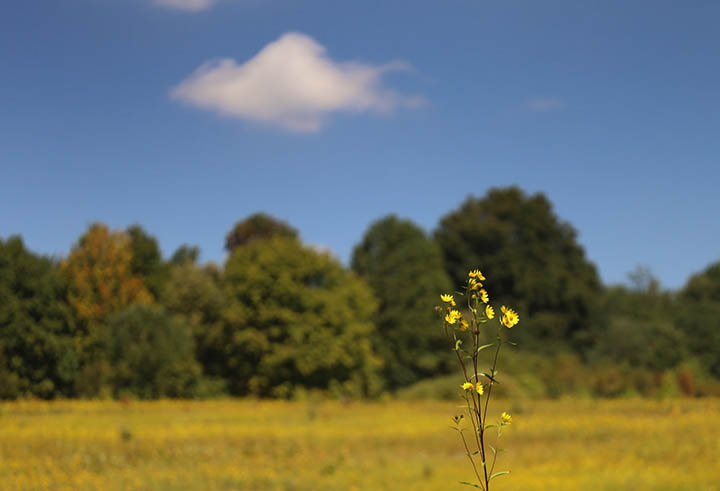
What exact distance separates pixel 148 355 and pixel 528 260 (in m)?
29.5

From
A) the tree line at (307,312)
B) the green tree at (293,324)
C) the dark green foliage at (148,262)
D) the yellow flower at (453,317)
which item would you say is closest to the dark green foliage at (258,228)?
the tree line at (307,312)

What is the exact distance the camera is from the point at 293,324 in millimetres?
40062

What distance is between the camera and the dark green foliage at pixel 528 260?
50.6m

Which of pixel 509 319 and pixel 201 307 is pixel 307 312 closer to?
pixel 201 307

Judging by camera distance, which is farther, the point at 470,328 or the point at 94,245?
the point at 94,245

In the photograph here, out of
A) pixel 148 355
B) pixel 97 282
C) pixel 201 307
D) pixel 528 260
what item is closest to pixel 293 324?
pixel 201 307

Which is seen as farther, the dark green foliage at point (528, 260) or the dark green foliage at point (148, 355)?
the dark green foliage at point (528, 260)

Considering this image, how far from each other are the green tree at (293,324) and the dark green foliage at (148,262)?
27.4 ft

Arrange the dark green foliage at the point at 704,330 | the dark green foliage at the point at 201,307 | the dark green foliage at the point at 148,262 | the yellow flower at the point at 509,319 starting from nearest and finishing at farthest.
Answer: the yellow flower at the point at 509,319 → the dark green foliage at the point at 704,330 → the dark green foliage at the point at 201,307 → the dark green foliage at the point at 148,262

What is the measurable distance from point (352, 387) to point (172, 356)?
1139 centimetres

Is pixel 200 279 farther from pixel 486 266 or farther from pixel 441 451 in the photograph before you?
pixel 441 451

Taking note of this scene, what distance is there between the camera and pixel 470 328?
2.64m

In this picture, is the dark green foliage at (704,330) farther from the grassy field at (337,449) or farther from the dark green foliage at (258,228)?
the dark green foliage at (258,228)

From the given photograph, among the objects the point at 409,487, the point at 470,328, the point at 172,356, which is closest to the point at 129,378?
the point at 172,356
